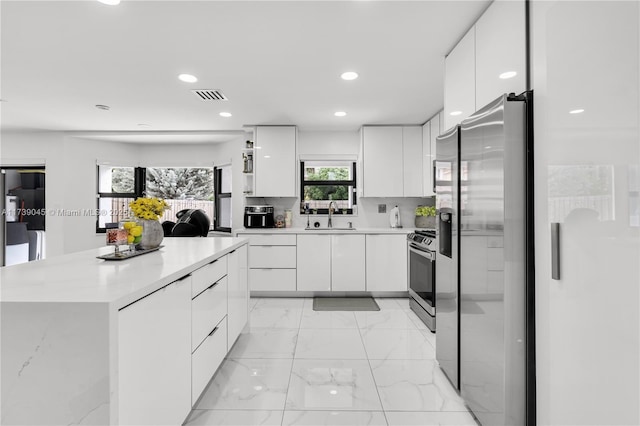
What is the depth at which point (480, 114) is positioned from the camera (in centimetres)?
170

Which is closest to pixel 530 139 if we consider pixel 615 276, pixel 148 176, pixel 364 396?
pixel 615 276

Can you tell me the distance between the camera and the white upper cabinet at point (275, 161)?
4.55m

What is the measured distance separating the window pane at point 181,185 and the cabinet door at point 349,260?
8.82ft

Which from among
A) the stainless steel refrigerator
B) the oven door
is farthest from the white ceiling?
the oven door

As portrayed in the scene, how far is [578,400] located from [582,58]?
1220 millimetres

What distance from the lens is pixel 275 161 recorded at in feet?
14.9

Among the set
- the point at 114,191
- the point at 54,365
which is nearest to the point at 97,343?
the point at 54,365

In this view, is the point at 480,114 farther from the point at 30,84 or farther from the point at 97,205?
the point at 97,205

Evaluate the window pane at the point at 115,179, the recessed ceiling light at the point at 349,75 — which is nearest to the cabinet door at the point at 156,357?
the recessed ceiling light at the point at 349,75

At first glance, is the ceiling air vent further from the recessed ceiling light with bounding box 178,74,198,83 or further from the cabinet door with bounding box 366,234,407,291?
the cabinet door with bounding box 366,234,407,291

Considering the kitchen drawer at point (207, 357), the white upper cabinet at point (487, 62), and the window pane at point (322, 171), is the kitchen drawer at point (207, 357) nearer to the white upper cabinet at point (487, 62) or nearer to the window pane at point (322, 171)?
the white upper cabinet at point (487, 62)

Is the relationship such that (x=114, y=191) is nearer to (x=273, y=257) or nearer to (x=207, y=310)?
(x=273, y=257)

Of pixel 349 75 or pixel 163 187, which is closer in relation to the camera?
pixel 349 75

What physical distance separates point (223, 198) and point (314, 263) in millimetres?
2210
